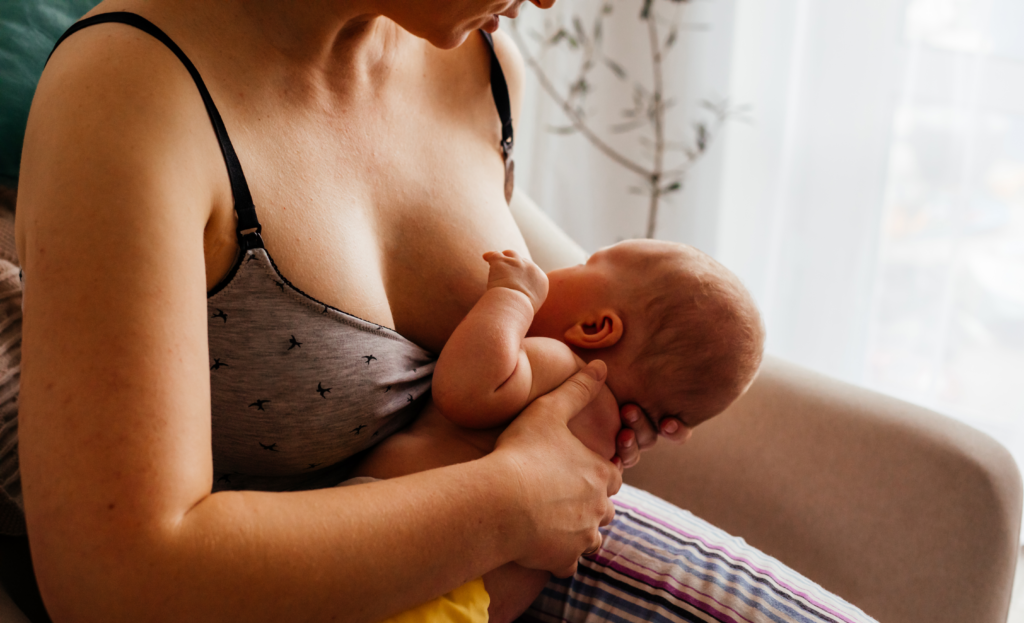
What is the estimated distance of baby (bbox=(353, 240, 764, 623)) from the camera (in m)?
0.87

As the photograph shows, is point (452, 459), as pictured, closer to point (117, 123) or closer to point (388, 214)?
point (388, 214)

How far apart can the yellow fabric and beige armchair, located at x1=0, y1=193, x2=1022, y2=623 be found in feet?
2.04

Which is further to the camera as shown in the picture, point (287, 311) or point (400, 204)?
point (400, 204)

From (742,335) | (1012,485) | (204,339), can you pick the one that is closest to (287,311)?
(204,339)

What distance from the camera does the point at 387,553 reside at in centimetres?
66

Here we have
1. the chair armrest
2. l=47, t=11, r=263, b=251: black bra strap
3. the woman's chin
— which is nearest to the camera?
l=47, t=11, r=263, b=251: black bra strap

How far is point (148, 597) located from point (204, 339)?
0.21 metres

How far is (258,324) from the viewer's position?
74cm

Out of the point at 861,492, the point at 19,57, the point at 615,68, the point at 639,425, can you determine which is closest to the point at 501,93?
the point at 639,425

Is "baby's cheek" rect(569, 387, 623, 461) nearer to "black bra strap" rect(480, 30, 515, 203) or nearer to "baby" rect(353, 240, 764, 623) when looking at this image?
"baby" rect(353, 240, 764, 623)

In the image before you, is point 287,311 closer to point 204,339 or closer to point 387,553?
point 204,339

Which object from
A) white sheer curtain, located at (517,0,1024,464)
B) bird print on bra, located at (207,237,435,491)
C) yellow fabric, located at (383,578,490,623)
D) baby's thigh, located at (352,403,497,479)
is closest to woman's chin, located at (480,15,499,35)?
bird print on bra, located at (207,237,435,491)

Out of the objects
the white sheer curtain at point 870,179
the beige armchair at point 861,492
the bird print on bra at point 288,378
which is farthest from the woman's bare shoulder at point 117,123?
the white sheer curtain at point 870,179

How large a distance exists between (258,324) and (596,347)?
0.48m
